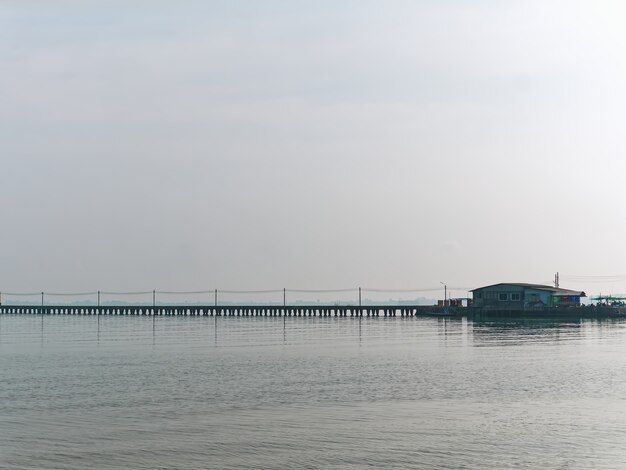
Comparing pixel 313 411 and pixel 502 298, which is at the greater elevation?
pixel 502 298

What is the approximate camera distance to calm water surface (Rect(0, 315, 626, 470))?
988 inches

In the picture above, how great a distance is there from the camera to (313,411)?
1304 inches

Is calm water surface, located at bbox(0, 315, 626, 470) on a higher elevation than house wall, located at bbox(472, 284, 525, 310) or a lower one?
lower

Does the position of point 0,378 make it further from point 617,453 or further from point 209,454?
point 617,453

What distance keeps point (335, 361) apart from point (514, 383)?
17.6 metres

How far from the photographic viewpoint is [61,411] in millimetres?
33344

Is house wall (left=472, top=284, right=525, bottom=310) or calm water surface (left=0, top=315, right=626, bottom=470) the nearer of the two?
calm water surface (left=0, top=315, right=626, bottom=470)

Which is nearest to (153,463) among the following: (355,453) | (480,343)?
(355,453)

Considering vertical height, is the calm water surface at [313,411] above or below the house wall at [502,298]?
below

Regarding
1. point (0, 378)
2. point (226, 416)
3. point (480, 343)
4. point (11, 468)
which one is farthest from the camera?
point (480, 343)

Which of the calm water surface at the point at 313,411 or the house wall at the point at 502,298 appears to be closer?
the calm water surface at the point at 313,411

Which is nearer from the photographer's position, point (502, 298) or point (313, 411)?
point (313, 411)

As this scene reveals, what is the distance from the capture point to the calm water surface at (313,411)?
25094 mm

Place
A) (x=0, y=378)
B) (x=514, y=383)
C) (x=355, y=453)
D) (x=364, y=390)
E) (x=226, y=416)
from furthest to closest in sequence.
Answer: (x=0, y=378)
(x=514, y=383)
(x=364, y=390)
(x=226, y=416)
(x=355, y=453)
